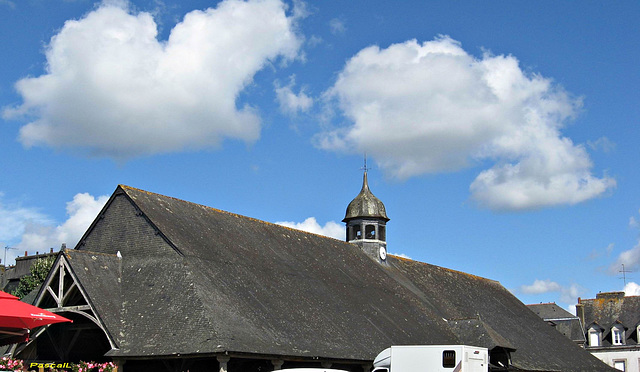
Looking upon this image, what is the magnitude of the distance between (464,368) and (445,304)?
54.9 feet

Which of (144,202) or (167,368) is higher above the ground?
(144,202)

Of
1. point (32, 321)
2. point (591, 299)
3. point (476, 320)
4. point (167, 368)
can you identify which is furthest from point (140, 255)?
point (591, 299)

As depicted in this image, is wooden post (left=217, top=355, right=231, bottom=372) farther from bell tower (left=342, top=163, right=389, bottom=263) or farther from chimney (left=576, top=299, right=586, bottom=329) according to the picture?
chimney (left=576, top=299, right=586, bottom=329)

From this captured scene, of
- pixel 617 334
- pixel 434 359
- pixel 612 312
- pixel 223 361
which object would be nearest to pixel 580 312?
pixel 612 312

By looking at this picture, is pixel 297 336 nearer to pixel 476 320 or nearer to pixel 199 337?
pixel 199 337

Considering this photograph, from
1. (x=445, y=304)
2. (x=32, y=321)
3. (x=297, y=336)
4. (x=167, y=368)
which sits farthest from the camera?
(x=445, y=304)

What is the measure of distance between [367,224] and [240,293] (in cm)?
1683

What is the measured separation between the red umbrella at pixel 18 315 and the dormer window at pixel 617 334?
1771 inches

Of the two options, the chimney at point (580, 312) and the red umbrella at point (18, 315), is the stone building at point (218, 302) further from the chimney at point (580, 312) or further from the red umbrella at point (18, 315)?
the chimney at point (580, 312)

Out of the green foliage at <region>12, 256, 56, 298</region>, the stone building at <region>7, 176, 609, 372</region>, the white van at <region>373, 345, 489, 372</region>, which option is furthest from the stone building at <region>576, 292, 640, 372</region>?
the green foliage at <region>12, 256, 56, 298</region>

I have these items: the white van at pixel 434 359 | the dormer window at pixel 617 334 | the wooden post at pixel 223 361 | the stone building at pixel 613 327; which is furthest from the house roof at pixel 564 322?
the wooden post at pixel 223 361

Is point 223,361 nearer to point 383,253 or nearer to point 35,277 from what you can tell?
point 383,253

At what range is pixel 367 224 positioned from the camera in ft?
133

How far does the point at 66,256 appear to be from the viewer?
2336cm
